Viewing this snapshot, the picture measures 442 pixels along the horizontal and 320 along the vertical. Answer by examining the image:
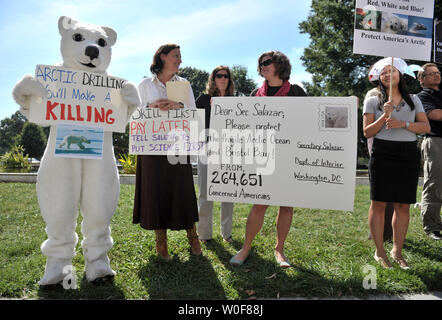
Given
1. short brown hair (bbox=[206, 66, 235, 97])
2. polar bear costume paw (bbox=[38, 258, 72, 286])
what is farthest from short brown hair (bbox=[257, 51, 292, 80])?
polar bear costume paw (bbox=[38, 258, 72, 286])

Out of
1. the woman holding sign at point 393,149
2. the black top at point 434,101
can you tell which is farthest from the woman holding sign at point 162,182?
the black top at point 434,101

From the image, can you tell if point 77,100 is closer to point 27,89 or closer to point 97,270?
point 27,89

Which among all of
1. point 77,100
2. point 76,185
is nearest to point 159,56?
point 77,100

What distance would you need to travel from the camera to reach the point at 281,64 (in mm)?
3072

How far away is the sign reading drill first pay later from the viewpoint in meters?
2.55

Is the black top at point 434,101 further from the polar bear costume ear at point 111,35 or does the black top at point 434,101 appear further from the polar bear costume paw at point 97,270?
the polar bear costume paw at point 97,270

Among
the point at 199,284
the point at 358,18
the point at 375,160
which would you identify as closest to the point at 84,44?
the point at 199,284

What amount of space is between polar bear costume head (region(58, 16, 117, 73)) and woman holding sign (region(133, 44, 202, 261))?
585 millimetres

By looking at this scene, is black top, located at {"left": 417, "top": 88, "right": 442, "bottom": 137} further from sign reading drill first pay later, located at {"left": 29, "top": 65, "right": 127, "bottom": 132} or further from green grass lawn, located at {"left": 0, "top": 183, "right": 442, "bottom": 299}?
sign reading drill first pay later, located at {"left": 29, "top": 65, "right": 127, "bottom": 132}

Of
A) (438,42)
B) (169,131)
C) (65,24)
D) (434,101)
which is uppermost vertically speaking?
(438,42)

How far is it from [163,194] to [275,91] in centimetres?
151

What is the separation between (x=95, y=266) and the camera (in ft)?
8.79

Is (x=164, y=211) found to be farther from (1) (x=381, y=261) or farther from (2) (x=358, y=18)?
(2) (x=358, y=18)

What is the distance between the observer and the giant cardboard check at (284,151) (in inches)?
111
